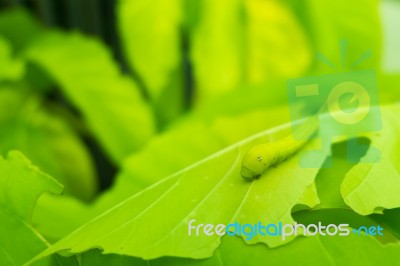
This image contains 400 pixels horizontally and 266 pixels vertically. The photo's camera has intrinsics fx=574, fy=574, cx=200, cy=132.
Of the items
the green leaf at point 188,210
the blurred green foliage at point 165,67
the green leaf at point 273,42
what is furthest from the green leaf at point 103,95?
the green leaf at point 188,210

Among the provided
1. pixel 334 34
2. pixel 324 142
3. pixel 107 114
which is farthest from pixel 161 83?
pixel 324 142

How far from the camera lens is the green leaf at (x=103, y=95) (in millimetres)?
497

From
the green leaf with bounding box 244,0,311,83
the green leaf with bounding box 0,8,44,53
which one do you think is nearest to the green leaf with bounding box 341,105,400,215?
the green leaf with bounding box 244,0,311,83

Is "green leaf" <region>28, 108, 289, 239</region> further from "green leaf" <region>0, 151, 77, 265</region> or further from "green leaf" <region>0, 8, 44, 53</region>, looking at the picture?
"green leaf" <region>0, 8, 44, 53</region>

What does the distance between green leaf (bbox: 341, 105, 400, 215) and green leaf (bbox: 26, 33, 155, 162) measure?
10.9 inches

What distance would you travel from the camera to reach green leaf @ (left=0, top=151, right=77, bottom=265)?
222 mm

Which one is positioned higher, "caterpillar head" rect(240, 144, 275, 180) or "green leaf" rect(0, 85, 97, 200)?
"caterpillar head" rect(240, 144, 275, 180)

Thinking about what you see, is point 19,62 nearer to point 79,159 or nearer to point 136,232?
point 79,159

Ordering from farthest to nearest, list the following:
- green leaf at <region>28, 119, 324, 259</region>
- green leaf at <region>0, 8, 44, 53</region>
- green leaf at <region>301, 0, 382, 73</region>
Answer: green leaf at <region>0, 8, 44, 53</region> → green leaf at <region>301, 0, 382, 73</region> → green leaf at <region>28, 119, 324, 259</region>

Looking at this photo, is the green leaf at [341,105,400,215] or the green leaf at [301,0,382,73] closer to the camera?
the green leaf at [341,105,400,215]

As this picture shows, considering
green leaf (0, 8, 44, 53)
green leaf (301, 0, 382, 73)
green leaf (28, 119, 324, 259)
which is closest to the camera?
green leaf (28, 119, 324, 259)

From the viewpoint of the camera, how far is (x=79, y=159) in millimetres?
560

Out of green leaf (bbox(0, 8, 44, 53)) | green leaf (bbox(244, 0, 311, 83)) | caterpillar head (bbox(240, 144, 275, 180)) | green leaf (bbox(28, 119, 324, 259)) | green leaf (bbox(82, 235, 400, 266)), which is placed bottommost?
green leaf (bbox(82, 235, 400, 266))

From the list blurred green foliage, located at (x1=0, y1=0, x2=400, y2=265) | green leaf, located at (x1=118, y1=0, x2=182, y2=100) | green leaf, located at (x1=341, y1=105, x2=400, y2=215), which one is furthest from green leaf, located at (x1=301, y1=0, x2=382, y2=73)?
green leaf, located at (x1=341, y1=105, x2=400, y2=215)
